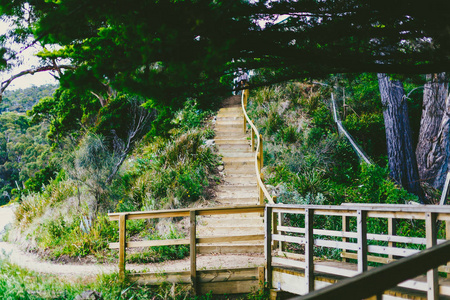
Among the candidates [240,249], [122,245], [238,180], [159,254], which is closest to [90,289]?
[122,245]

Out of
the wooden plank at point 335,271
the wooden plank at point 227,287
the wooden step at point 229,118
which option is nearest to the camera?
the wooden plank at point 335,271

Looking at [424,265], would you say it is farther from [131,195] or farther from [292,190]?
[131,195]

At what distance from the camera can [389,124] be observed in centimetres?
1000

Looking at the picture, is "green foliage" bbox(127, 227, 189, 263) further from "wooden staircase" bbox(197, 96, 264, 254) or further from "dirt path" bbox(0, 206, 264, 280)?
"wooden staircase" bbox(197, 96, 264, 254)

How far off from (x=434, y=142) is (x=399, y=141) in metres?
1.10

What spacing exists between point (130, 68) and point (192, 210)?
A: 3.98m

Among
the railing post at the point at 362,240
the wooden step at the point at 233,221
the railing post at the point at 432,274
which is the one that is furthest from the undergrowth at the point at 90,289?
the railing post at the point at 432,274

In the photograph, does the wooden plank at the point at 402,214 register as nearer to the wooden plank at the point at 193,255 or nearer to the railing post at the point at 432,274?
the railing post at the point at 432,274

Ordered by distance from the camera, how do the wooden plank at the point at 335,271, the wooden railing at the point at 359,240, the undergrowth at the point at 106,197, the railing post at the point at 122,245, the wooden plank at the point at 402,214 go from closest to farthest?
the wooden railing at the point at 359,240 → the wooden plank at the point at 402,214 → the wooden plank at the point at 335,271 → the railing post at the point at 122,245 → the undergrowth at the point at 106,197

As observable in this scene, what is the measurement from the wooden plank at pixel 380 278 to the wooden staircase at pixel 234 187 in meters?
5.77

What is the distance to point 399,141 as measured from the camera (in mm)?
9789

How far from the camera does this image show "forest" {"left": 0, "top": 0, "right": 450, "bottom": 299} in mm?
2684

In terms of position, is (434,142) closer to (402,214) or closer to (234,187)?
(234,187)

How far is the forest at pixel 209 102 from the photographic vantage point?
2.68 m
